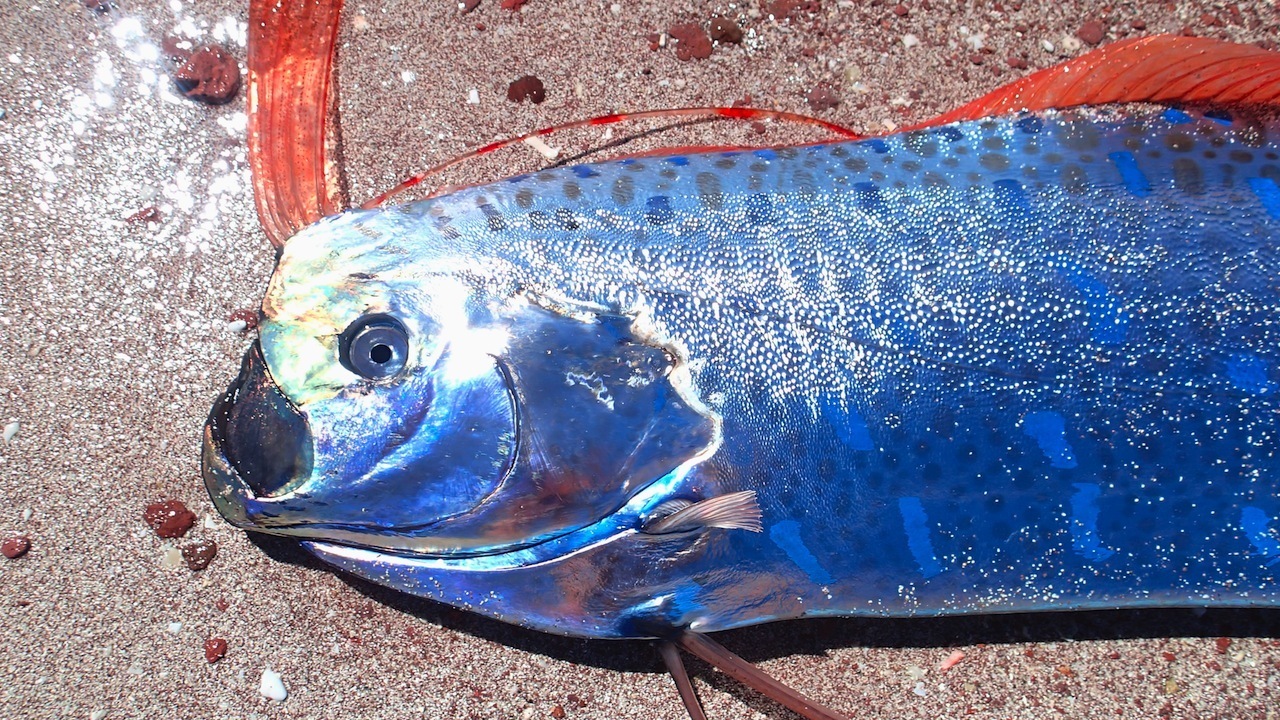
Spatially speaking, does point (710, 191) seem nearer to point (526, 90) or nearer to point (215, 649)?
point (526, 90)

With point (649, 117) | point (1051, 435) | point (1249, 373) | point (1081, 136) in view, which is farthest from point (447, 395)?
point (1249, 373)

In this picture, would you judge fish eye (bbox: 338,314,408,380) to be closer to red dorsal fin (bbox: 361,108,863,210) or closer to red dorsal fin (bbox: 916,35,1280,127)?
red dorsal fin (bbox: 361,108,863,210)

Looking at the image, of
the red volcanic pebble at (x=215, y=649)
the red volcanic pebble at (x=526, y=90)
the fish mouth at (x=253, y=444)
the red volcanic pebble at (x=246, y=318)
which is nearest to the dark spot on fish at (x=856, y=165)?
the red volcanic pebble at (x=526, y=90)

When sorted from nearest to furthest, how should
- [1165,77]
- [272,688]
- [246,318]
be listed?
[1165,77] < [272,688] < [246,318]

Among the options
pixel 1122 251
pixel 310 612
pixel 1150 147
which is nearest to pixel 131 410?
pixel 310 612

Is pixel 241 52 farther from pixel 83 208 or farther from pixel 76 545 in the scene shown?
pixel 76 545

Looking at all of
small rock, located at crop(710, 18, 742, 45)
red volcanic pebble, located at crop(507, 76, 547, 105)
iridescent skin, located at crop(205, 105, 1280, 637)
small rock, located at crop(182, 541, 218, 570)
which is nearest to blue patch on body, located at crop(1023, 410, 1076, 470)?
iridescent skin, located at crop(205, 105, 1280, 637)

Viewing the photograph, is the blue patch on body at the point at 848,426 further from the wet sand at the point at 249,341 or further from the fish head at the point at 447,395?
the wet sand at the point at 249,341
